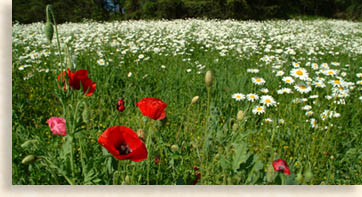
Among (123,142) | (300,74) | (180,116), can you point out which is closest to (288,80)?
(300,74)

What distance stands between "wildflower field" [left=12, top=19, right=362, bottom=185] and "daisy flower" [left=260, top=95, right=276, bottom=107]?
0.04 ft

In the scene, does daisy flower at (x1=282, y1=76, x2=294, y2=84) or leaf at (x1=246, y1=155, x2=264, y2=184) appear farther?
daisy flower at (x1=282, y1=76, x2=294, y2=84)

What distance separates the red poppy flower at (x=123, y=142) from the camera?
750 millimetres

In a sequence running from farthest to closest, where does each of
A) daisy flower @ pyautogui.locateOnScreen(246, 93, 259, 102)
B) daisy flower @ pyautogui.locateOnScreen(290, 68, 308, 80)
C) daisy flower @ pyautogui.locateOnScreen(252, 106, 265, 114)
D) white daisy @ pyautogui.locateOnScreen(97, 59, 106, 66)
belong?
white daisy @ pyautogui.locateOnScreen(97, 59, 106, 66) < daisy flower @ pyautogui.locateOnScreen(290, 68, 308, 80) < daisy flower @ pyautogui.locateOnScreen(246, 93, 259, 102) < daisy flower @ pyautogui.locateOnScreen(252, 106, 265, 114)

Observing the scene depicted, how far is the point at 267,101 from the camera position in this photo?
69.1 inches

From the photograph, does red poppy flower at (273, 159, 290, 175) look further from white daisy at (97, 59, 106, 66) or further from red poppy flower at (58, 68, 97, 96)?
white daisy at (97, 59, 106, 66)

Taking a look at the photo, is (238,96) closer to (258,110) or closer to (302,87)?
(258,110)

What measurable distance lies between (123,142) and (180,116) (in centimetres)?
89

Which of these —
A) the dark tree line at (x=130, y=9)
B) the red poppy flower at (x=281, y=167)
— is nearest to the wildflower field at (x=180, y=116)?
the red poppy flower at (x=281, y=167)

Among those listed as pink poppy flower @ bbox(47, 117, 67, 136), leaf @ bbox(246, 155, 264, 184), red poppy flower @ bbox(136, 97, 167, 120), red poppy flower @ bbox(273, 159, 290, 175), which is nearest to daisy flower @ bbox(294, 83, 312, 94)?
leaf @ bbox(246, 155, 264, 184)

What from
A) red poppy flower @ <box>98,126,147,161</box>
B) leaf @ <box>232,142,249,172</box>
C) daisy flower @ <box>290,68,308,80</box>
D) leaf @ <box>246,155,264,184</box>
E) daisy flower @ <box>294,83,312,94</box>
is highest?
daisy flower @ <box>290,68,308,80</box>

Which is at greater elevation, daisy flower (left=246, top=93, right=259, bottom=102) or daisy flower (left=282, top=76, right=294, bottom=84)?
daisy flower (left=282, top=76, right=294, bottom=84)

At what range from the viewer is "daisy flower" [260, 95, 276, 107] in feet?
5.71

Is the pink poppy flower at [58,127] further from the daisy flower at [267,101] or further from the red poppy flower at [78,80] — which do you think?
the daisy flower at [267,101]
